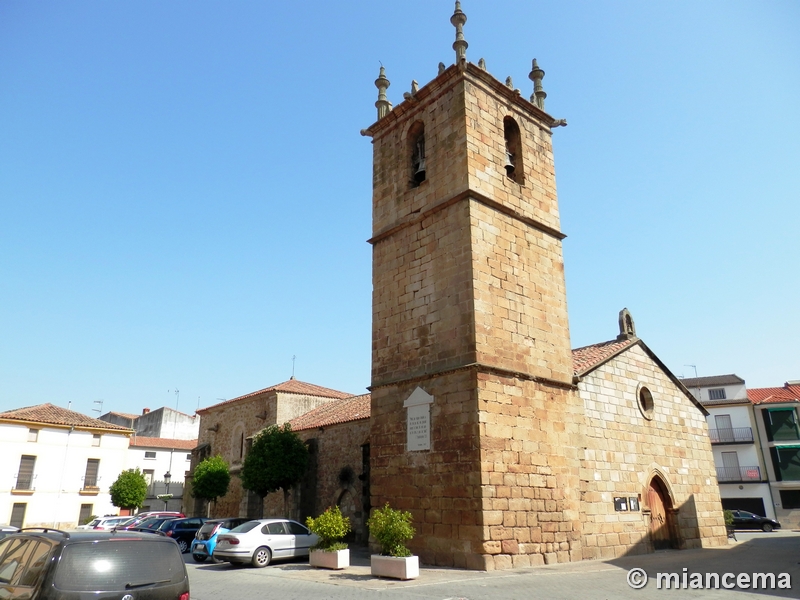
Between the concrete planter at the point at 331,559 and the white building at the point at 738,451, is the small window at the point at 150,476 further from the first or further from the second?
the white building at the point at 738,451

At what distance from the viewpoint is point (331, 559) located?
11234mm

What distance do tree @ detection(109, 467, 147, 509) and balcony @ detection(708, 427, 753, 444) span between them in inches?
1240

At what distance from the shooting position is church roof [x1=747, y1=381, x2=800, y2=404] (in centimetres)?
3164

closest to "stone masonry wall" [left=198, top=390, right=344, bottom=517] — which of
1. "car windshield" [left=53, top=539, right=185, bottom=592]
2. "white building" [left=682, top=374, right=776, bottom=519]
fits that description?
Result: "car windshield" [left=53, top=539, right=185, bottom=592]

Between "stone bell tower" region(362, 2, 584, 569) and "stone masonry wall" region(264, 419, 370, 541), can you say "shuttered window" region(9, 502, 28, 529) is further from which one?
"stone bell tower" region(362, 2, 584, 569)

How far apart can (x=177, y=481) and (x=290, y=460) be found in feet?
83.5

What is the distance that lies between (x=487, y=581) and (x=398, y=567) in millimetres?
1497

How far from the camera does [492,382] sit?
11500 millimetres

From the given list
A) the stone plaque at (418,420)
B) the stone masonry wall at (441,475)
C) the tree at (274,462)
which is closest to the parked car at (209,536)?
the stone masonry wall at (441,475)

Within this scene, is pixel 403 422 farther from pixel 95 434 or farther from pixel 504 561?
pixel 95 434

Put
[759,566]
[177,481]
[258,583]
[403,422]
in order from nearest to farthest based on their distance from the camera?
[258,583] < [759,566] < [403,422] < [177,481]

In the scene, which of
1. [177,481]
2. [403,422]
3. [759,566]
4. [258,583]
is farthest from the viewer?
[177,481]

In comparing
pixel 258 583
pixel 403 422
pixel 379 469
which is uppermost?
pixel 403 422

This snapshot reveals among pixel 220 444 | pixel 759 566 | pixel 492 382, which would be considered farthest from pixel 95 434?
pixel 759 566
